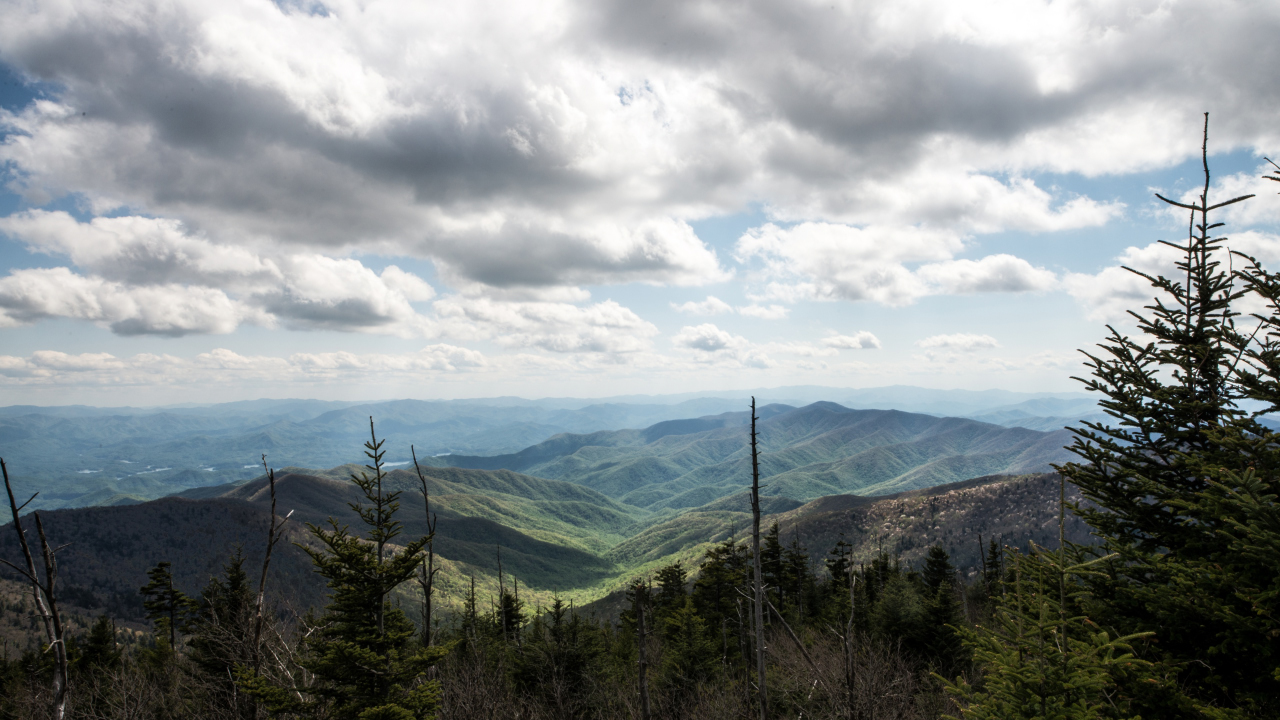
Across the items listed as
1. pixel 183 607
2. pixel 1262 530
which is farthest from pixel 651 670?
pixel 183 607

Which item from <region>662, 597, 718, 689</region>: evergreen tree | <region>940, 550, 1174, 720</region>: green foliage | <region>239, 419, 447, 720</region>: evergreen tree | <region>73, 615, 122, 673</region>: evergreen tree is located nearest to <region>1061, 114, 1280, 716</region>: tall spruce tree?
<region>940, 550, 1174, 720</region>: green foliage

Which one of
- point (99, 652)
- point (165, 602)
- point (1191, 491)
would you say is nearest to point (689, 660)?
point (1191, 491)

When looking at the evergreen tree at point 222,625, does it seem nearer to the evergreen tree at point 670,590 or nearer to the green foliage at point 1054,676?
the green foliage at point 1054,676

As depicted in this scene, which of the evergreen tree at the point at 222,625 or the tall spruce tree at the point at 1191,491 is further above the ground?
the tall spruce tree at the point at 1191,491

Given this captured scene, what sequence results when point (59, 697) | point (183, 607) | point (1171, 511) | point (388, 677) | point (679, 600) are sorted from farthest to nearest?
1. point (679, 600)
2. point (183, 607)
3. point (388, 677)
4. point (1171, 511)
5. point (59, 697)

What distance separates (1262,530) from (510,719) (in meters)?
24.0

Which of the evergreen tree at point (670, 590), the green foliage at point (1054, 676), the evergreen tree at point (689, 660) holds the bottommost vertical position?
the evergreen tree at point (670, 590)

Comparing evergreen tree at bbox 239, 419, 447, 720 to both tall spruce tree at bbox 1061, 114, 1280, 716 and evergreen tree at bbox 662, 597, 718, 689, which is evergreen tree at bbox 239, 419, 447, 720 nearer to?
tall spruce tree at bbox 1061, 114, 1280, 716

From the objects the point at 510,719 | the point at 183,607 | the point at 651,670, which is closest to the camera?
the point at 510,719

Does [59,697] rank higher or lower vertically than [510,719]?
higher

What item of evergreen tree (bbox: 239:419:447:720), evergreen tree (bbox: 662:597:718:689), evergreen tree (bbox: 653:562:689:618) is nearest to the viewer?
evergreen tree (bbox: 239:419:447:720)

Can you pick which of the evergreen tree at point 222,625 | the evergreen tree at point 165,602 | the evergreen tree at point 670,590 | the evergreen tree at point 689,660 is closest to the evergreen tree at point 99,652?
the evergreen tree at point 165,602

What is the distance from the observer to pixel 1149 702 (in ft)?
25.8

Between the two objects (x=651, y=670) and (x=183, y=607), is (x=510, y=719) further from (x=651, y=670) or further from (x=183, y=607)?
(x=183, y=607)
